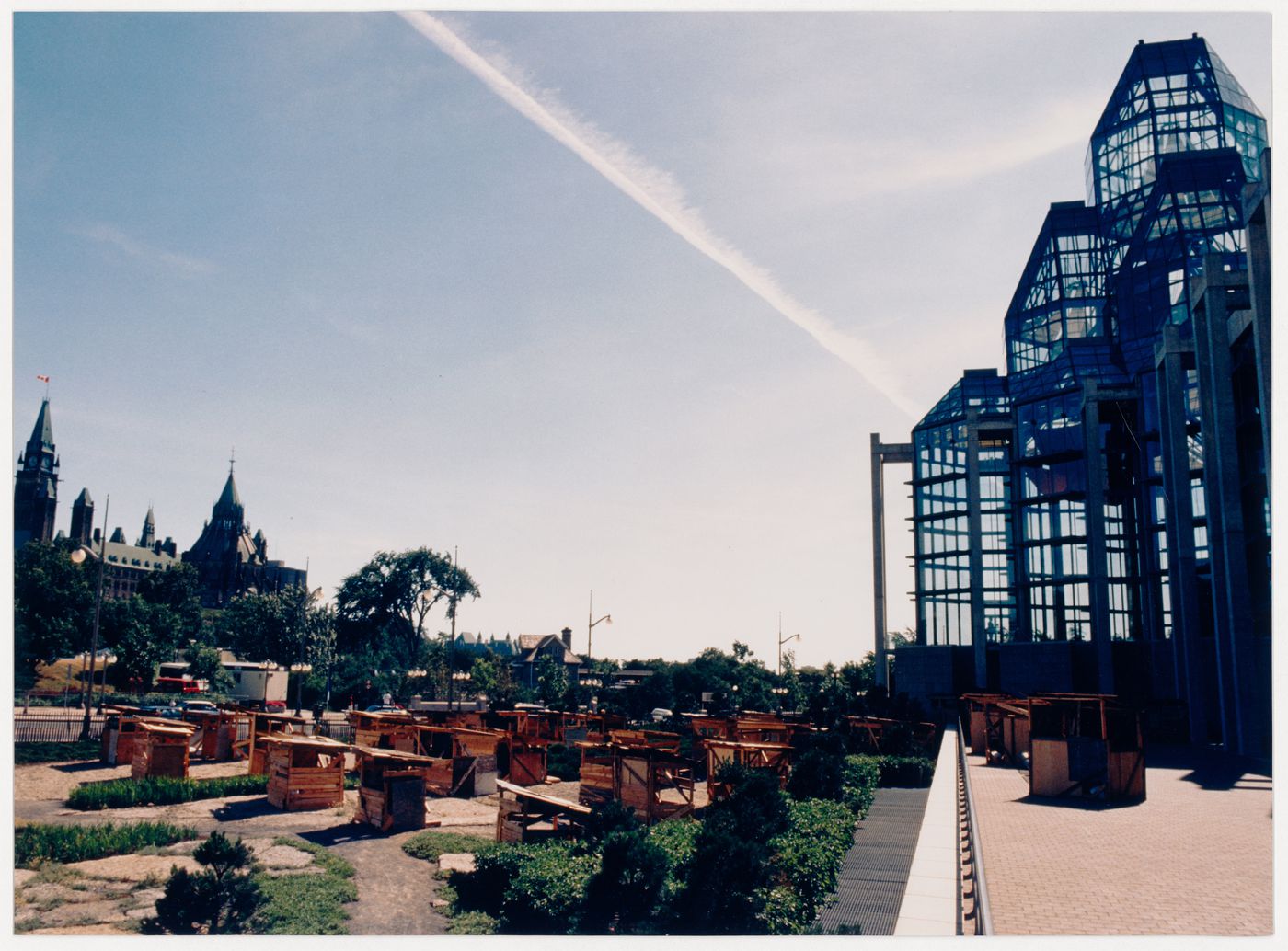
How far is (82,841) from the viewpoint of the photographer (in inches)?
789

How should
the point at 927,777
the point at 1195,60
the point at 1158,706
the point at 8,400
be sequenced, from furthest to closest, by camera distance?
1. the point at 1195,60
2. the point at 1158,706
3. the point at 927,777
4. the point at 8,400

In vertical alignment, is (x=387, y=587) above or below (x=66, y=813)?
above

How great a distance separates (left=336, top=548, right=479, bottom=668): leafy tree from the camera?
94.8 m

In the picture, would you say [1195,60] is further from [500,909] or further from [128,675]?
[128,675]

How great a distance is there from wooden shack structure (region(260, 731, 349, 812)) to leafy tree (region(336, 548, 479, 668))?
66304 mm

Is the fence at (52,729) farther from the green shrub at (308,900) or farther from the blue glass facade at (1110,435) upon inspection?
the blue glass facade at (1110,435)

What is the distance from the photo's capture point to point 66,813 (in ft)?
82.7

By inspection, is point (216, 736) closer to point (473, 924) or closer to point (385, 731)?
point (385, 731)

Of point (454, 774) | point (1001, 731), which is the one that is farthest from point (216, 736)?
point (1001, 731)

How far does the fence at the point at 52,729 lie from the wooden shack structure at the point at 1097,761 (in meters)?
37.2

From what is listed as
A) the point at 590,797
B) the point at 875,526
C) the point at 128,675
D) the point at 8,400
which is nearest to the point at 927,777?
the point at 590,797

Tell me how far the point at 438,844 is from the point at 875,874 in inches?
442

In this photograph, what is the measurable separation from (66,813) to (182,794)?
131 inches

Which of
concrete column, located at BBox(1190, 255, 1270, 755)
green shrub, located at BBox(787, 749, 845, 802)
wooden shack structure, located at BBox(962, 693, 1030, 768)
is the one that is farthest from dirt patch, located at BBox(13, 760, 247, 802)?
concrete column, located at BBox(1190, 255, 1270, 755)
